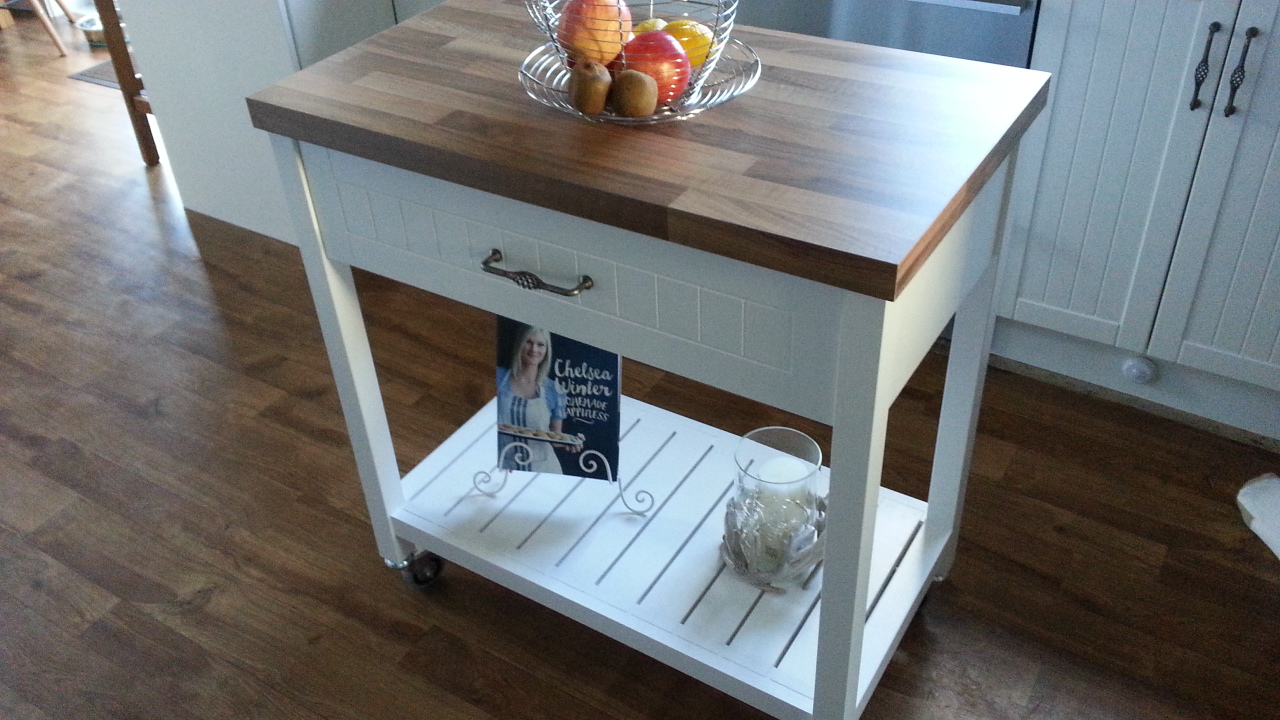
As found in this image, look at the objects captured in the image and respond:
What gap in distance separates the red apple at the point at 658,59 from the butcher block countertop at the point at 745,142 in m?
0.05

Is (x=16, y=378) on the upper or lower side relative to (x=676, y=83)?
lower

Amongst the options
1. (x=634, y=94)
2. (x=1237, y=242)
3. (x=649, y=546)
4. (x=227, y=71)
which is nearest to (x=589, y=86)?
(x=634, y=94)

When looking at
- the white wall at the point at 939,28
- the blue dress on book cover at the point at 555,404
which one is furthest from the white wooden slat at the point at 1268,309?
the blue dress on book cover at the point at 555,404

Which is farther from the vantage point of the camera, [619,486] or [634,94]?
[619,486]

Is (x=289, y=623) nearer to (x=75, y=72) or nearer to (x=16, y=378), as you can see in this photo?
(x=16, y=378)

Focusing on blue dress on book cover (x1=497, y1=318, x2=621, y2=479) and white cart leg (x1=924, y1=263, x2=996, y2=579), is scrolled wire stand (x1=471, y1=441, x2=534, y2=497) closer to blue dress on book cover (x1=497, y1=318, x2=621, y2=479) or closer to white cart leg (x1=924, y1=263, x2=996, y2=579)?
blue dress on book cover (x1=497, y1=318, x2=621, y2=479)

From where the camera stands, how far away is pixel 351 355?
1.57 meters

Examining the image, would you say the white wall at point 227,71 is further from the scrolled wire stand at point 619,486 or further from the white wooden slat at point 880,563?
the white wooden slat at point 880,563

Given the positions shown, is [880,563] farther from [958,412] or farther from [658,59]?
[658,59]

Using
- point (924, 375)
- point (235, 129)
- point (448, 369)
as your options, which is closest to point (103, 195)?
point (235, 129)

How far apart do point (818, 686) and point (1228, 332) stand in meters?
1.02

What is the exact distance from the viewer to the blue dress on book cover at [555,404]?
1634 millimetres

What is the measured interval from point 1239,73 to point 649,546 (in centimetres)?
111

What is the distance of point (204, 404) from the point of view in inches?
90.3
